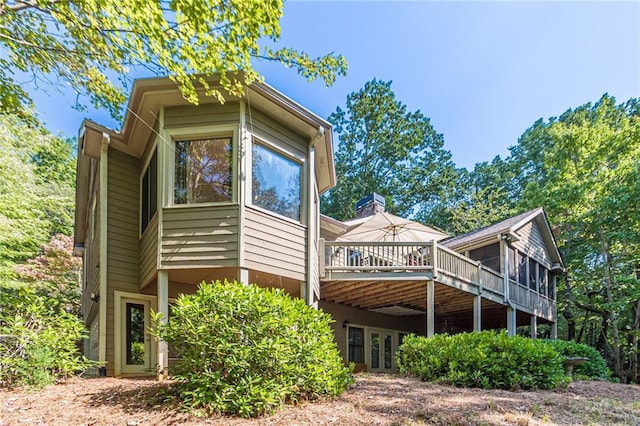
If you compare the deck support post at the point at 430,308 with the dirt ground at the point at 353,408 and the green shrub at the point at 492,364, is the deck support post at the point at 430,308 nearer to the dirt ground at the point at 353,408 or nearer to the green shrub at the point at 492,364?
the green shrub at the point at 492,364

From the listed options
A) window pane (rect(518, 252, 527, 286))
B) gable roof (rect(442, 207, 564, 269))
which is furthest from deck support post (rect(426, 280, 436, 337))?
window pane (rect(518, 252, 527, 286))

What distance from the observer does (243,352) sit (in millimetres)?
4223

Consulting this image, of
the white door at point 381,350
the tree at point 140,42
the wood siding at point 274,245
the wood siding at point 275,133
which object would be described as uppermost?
the tree at point 140,42

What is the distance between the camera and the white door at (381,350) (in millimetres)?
14078

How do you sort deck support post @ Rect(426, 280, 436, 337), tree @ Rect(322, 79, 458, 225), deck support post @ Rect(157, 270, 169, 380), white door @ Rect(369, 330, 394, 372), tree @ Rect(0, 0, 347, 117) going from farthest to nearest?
1. tree @ Rect(322, 79, 458, 225)
2. white door @ Rect(369, 330, 394, 372)
3. deck support post @ Rect(426, 280, 436, 337)
4. deck support post @ Rect(157, 270, 169, 380)
5. tree @ Rect(0, 0, 347, 117)

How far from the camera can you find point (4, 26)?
5395 millimetres

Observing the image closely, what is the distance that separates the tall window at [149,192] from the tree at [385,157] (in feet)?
67.8

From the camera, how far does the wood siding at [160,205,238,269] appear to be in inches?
259

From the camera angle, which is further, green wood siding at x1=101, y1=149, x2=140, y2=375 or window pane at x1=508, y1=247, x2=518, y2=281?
window pane at x1=508, y1=247, x2=518, y2=281

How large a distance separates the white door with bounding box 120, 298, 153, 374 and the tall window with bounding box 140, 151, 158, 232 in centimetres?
161

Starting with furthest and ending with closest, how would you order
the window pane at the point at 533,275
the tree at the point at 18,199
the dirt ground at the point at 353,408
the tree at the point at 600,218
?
the window pane at the point at 533,275 < the tree at the point at 600,218 < the tree at the point at 18,199 < the dirt ground at the point at 353,408

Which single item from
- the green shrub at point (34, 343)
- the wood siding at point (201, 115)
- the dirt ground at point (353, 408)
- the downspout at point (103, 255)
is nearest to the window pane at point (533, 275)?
the dirt ground at point (353, 408)

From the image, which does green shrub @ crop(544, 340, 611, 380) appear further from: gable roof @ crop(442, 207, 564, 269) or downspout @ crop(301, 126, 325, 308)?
downspout @ crop(301, 126, 325, 308)

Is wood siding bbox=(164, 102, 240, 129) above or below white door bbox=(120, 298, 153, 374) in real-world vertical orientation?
above
